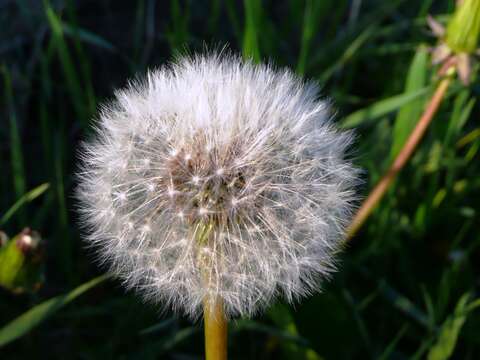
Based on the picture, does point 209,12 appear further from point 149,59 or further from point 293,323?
point 293,323

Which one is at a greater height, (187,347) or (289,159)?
(289,159)

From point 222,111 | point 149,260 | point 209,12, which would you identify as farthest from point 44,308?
point 209,12

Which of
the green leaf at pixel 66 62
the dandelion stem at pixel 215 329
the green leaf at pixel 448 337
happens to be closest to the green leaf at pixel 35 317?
the dandelion stem at pixel 215 329

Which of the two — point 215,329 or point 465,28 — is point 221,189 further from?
point 465,28

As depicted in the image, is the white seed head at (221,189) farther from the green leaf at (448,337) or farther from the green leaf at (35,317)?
the green leaf at (448,337)

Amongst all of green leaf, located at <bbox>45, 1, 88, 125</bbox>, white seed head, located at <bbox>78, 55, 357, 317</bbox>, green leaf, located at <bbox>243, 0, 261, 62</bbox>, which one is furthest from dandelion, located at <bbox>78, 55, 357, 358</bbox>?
green leaf, located at <bbox>45, 1, 88, 125</bbox>

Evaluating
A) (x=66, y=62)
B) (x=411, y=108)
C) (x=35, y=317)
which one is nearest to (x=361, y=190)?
(x=411, y=108)
